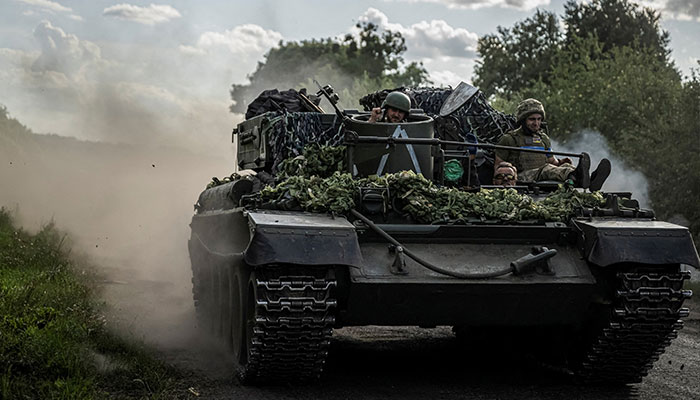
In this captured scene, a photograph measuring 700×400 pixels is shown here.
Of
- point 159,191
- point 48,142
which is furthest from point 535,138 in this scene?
point 48,142

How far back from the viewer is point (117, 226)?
21438 mm

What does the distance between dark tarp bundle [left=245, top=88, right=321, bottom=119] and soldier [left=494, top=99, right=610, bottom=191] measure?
2.17 meters

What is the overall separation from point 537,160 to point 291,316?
12.8 ft

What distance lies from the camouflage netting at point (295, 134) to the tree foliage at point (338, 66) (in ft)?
112

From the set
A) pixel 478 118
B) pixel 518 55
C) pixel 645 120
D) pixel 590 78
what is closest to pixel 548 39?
pixel 518 55

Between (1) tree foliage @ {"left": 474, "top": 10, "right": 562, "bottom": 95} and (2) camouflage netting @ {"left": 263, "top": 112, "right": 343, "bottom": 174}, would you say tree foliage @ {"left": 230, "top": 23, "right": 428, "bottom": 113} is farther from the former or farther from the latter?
(2) camouflage netting @ {"left": 263, "top": 112, "right": 343, "bottom": 174}

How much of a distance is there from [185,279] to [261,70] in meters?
43.1

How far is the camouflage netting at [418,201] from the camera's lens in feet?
26.0

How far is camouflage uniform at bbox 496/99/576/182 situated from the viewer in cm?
980

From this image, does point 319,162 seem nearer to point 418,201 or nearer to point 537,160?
point 418,201

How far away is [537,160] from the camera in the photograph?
10219 mm

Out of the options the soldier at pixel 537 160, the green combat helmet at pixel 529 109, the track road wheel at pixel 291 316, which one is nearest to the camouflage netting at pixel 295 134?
the soldier at pixel 537 160

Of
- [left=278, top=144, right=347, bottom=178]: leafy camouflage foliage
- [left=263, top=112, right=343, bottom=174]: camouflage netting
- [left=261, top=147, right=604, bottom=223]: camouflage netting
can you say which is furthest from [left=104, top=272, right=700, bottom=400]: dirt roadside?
[left=263, top=112, right=343, bottom=174]: camouflage netting

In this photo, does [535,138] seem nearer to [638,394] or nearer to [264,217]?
[638,394]
